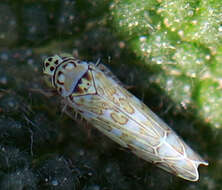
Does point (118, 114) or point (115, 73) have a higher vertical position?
point (115, 73)

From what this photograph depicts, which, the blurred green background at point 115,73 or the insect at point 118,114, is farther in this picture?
the insect at point 118,114

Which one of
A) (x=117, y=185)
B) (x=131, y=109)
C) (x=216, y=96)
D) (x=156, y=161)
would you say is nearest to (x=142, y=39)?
(x=131, y=109)

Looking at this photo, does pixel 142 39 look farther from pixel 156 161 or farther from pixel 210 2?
pixel 156 161

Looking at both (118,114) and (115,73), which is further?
(115,73)

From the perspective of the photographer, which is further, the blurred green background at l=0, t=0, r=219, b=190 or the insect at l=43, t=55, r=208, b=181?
the insect at l=43, t=55, r=208, b=181
